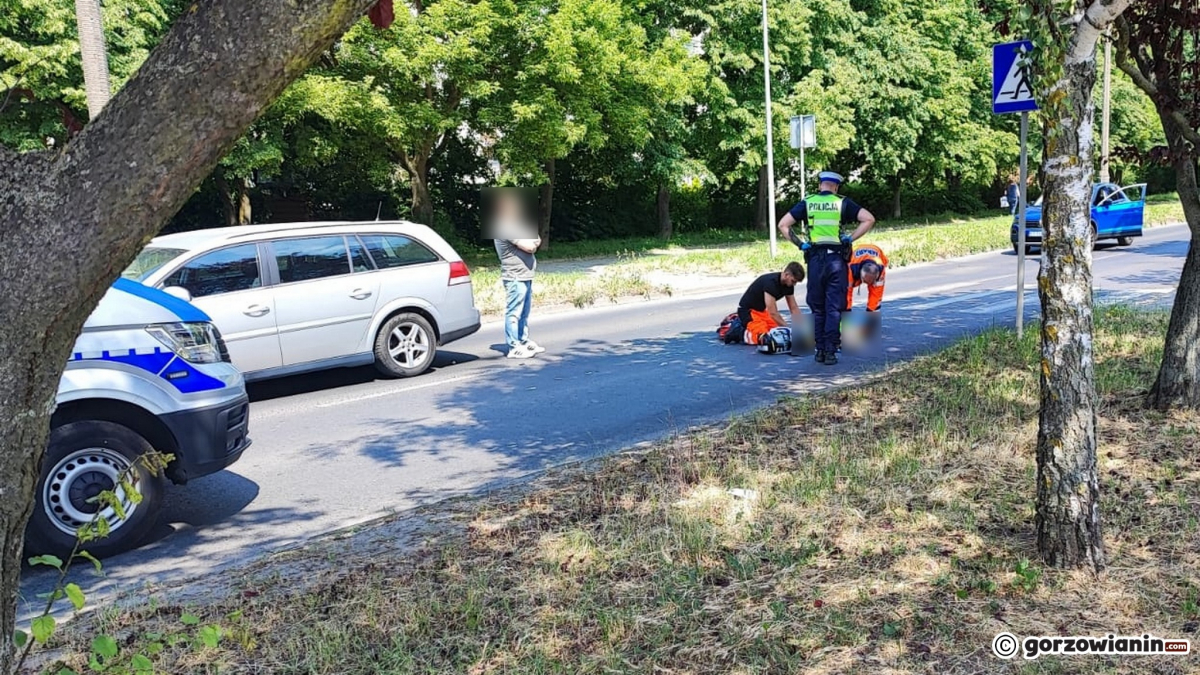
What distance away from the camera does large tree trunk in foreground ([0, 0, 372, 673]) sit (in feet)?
7.27

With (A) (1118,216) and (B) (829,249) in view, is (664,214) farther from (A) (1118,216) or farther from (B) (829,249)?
(B) (829,249)

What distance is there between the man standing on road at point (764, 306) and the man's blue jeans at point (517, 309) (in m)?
2.48

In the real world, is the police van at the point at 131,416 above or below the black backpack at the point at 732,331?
above

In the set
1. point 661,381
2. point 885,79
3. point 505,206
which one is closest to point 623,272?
point 505,206

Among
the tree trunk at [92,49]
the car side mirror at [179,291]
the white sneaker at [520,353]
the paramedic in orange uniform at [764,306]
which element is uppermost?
the tree trunk at [92,49]

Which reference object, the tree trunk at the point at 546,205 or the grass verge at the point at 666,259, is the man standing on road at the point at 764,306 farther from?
the tree trunk at the point at 546,205

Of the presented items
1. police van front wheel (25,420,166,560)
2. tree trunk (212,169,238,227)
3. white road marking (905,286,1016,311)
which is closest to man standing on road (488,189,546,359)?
police van front wheel (25,420,166,560)

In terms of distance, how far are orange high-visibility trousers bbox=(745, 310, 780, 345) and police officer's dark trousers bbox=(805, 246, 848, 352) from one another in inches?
35.6

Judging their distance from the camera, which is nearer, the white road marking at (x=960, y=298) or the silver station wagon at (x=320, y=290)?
the silver station wagon at (x=320, y=290)

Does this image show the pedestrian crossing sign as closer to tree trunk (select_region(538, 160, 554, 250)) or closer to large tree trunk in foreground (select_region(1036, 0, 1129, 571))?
large tree trunk in foreground (select_region(1036, 0, 1129, 571))

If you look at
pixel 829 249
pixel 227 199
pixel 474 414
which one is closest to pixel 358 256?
pixel 474 414

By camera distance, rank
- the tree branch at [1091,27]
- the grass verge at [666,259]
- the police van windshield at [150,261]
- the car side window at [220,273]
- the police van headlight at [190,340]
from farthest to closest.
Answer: the grass verge at [666,259] → the car side window at [220,273] → the police van windshield at [150,261] → the police van headlight at [190,340] → the tree branch at [1091,27]

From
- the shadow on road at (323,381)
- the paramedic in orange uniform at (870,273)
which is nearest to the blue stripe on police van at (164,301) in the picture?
the shadow on road at (323,381)

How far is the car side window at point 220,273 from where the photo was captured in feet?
27.5
